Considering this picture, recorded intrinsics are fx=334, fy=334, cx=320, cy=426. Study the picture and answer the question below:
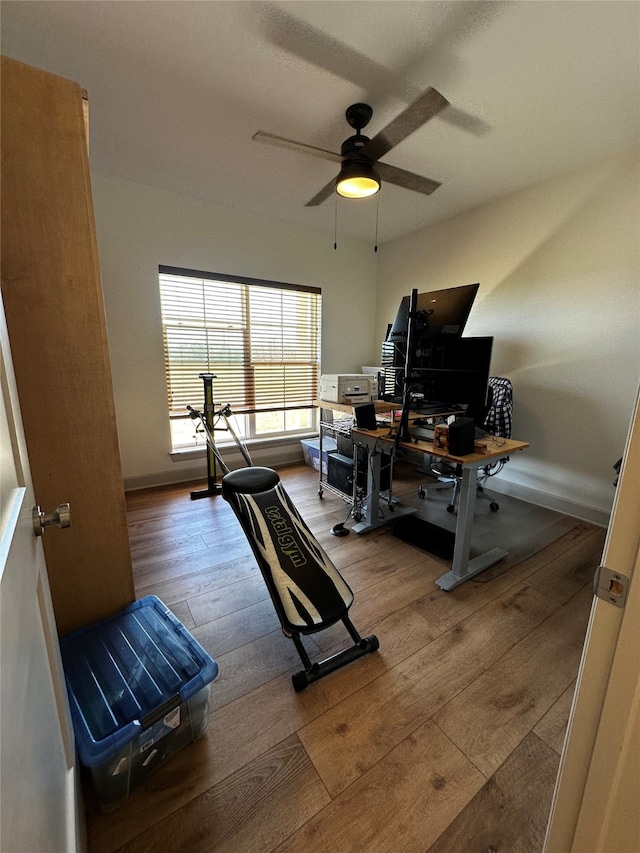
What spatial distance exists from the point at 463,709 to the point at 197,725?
3.41 feet

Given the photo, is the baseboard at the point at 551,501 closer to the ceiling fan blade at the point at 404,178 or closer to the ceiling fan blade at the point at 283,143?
the ceiling fan blade at the point at 404,178

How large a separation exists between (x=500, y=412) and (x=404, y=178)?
6.58 ft

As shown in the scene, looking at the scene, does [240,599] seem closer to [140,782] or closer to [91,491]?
[140,782]

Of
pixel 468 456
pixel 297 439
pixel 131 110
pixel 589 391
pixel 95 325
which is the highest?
pixel 131 110

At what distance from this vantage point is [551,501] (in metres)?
3.09

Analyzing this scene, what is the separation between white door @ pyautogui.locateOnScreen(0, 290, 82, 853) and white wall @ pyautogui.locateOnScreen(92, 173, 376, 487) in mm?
2746

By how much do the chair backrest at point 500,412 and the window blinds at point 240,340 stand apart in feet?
7.11

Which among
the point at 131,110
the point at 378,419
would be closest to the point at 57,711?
the point at 378,419

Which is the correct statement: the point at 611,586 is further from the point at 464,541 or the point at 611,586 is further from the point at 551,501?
the point at 551,501

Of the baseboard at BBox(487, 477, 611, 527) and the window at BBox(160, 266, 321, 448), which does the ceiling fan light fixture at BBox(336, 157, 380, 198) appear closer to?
the window at BBox(160, 266, 321, 448)

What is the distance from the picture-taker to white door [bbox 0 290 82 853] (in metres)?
0.42

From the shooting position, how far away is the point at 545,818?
1046 mm

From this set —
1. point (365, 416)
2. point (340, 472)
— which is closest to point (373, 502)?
point (340, 472)

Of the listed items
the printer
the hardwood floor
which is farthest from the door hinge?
the printer
